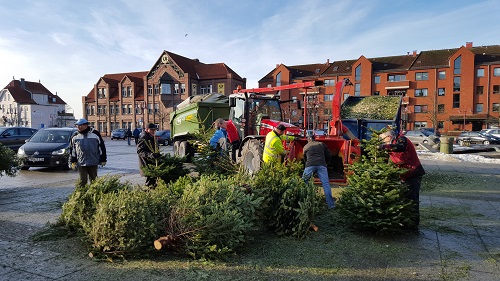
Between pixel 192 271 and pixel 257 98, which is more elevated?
pixel 257 98

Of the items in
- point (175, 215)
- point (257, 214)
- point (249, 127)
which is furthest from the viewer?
point (249, 127)

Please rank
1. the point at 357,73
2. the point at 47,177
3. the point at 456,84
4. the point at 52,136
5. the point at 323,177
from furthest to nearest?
the point at 357,73 → the point at 456,84 → the point at 52,136 → the point at 47,177 → the point at 323,177

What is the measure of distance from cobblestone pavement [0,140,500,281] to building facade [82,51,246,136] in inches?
2054

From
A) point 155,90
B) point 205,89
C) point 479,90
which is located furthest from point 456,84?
point 155,90

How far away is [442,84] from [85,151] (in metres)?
58.8

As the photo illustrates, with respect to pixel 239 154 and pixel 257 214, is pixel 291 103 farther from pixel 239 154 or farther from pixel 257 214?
pixel 257 214

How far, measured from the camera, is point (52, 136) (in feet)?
44.8

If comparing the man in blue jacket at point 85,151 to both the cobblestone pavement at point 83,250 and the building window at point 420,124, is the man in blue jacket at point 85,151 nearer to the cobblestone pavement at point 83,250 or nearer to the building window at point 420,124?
the cobblestone pavement at point 83,250

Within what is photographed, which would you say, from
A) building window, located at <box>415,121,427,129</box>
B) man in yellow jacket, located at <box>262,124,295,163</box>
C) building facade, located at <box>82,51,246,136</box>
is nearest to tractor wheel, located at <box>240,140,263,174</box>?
man in yellow jacket, located at <box>262,124,295,163</box>

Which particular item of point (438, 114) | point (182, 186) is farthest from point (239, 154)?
point (438, 114)

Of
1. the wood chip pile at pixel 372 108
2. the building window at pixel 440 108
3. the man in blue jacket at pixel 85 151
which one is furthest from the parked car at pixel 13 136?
the building window at pixel 440 108

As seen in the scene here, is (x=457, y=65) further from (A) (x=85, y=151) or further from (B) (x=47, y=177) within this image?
(A) (x=85, y=151)

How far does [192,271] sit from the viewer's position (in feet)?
13.2

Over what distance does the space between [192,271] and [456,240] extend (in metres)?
3.98
